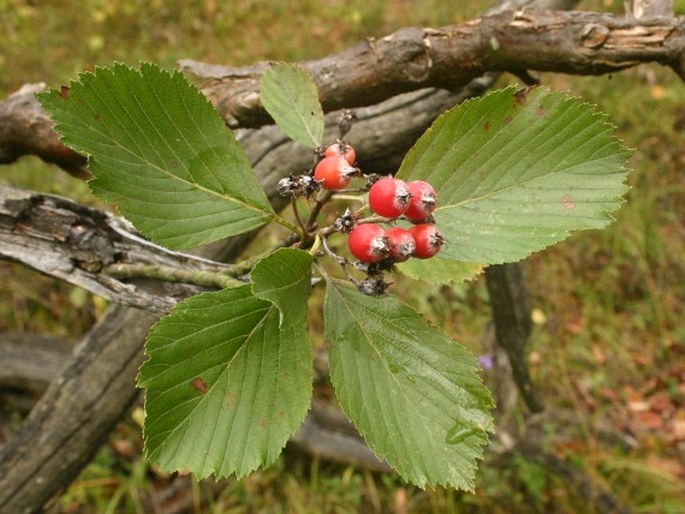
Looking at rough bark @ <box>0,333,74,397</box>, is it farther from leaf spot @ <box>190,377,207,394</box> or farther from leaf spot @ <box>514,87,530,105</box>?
leaf spot @ <box>514,87,530,105</box>

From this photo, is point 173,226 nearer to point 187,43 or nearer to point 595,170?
point 595,170

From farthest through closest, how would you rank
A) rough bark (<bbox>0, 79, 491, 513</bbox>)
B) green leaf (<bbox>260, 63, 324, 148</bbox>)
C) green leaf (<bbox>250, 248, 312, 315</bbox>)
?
rough bark (<bbox>0, 79, 491, 513</bbox>) < green leaf (<bbox>260, 63, 324, 148</bbox>) < green leaf (<bbox>250, 248, 312, 315</bbox>)

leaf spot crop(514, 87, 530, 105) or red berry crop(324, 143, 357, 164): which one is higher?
leaf spot crop(514, 87, 530, 105)

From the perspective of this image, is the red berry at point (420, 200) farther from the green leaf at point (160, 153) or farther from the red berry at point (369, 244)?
the green leaf at point (160, 153)

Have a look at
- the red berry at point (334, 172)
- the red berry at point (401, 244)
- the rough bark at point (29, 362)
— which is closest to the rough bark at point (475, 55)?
the red berry at point (334, 172)

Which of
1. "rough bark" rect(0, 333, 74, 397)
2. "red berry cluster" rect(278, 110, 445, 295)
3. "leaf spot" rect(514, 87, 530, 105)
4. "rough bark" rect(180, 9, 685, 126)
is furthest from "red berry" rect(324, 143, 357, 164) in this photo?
"rough bark" rect(0, 333, 74, 397)

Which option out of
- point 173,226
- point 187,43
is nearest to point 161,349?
point 173,226

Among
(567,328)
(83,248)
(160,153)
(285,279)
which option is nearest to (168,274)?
(83,248)
